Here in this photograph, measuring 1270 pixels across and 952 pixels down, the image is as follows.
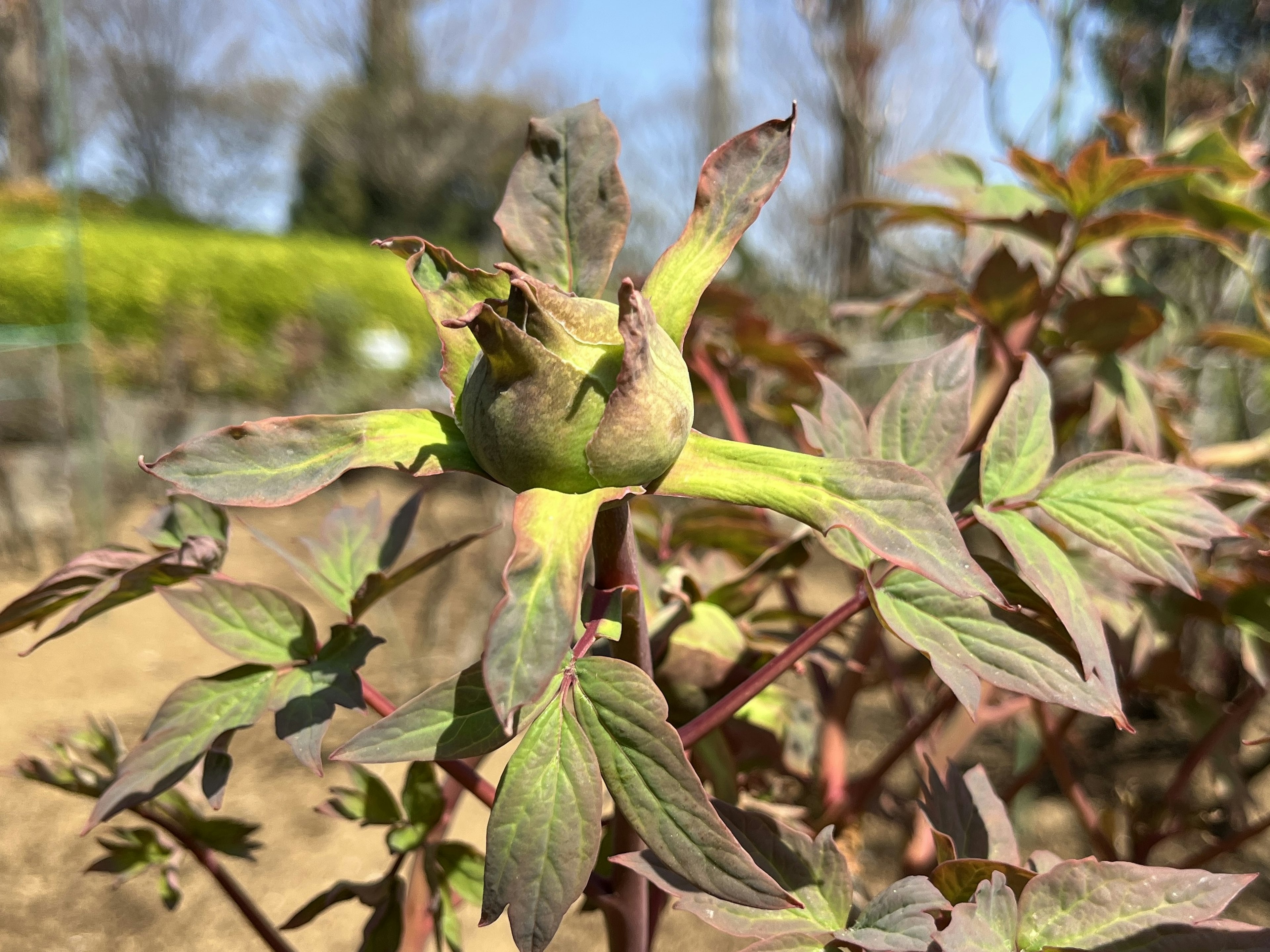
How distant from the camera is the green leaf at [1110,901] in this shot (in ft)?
1.30

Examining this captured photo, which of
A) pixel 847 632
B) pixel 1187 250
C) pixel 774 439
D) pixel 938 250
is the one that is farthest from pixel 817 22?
pixel 847 632

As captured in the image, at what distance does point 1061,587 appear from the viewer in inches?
16.5

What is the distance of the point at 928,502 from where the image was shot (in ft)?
1.09

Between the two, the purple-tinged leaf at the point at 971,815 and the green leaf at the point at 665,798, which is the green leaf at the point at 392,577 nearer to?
the green leaf at the point at 665,798

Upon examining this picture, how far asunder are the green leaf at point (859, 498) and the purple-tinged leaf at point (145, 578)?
329 millimetres

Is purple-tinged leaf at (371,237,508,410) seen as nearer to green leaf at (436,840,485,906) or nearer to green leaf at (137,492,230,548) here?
green leaf at (137,492,230,548)

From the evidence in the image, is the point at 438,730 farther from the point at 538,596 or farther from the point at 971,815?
the point at 971,815

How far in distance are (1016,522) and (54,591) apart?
0.55 meters

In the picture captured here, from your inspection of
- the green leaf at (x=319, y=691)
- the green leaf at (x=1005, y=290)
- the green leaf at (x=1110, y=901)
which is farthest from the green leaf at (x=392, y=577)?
the green leaf at (x=1005, y=290)

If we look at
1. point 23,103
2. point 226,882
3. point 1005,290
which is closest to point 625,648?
point 226,882

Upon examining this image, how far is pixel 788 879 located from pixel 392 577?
30 cm

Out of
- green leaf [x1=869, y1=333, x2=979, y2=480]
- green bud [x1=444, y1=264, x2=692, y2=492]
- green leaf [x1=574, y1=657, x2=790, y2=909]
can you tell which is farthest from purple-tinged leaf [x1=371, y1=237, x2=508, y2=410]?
green leaf [x1=869, y1=333, x2=979, y2=480]

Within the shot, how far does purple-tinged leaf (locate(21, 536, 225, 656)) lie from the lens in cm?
49

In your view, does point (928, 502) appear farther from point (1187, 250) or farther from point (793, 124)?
point (1187, 250)
